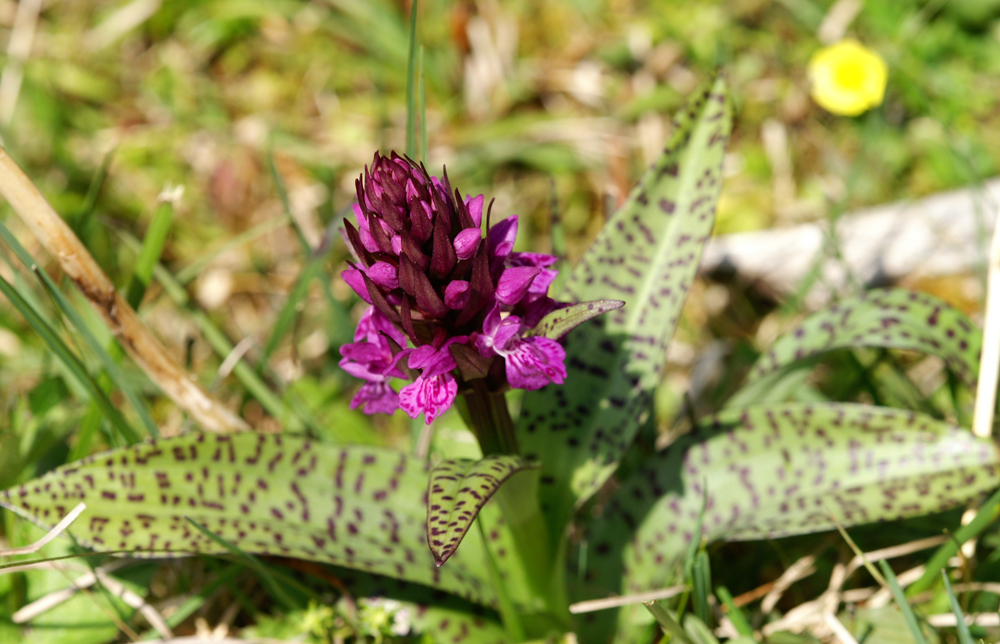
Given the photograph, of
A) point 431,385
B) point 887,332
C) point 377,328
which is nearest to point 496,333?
point 431,385

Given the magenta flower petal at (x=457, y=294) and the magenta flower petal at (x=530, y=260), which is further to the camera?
the magenta flower petal at (x=530, y=260)

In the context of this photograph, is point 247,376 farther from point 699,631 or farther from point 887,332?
point 887,332

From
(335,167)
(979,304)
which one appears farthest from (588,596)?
(335,167)

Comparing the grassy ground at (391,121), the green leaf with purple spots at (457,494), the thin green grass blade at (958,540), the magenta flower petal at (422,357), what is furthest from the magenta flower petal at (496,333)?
the grassy ground at (391,121)

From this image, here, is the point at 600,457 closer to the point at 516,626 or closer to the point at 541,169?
the point at 516,626

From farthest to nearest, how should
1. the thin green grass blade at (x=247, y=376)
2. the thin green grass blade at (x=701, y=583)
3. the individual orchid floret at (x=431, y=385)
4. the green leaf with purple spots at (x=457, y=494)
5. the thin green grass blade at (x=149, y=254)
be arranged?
the thin green grass blade at (x=247, y=376)
the thin green grass blade at (x=149, y=254)
the thin green grass blade at (x=701, y=583)
the individual orchid floret at (x=431, y=385)
the green leaf with purple spots at (x=457, y=494)

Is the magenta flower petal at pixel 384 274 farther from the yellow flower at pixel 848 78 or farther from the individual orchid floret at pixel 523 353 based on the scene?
the yellow flower at pixel 848 78
